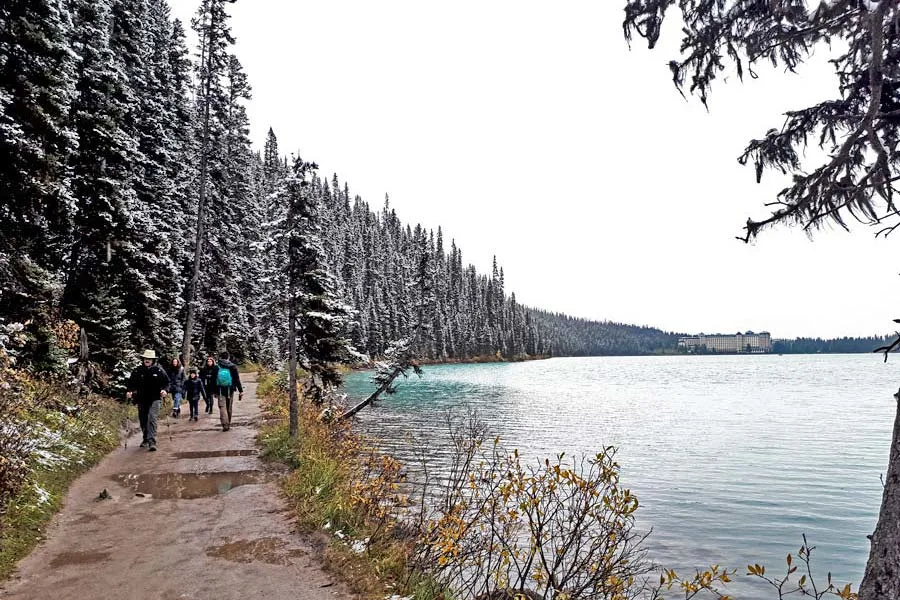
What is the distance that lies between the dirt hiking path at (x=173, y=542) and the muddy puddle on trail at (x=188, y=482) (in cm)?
2

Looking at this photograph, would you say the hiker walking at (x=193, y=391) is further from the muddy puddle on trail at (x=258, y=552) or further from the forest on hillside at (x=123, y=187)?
the muddy puddle on trail at (x=258, y=552)

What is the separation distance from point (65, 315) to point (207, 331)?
2042 centimetres

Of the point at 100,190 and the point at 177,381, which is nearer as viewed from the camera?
the point at 100,190

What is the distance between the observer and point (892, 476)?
381 centimetres

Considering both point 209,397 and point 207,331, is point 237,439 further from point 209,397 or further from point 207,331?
point 207,331

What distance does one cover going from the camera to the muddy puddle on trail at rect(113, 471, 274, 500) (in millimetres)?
9172

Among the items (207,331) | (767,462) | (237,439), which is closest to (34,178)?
(237,439)

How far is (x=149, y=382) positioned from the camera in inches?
484

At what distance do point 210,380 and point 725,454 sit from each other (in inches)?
674

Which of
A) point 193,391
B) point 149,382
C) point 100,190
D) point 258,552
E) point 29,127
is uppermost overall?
point 100,190

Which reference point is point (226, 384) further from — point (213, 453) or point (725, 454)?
Result: point (725, 454)

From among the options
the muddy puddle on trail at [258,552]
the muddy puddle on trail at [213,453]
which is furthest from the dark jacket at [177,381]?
the muddy puddle on trail at [258,552]

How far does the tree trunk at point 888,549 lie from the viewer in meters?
3.70

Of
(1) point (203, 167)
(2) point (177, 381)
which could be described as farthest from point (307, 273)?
(1) point (203, 167)
